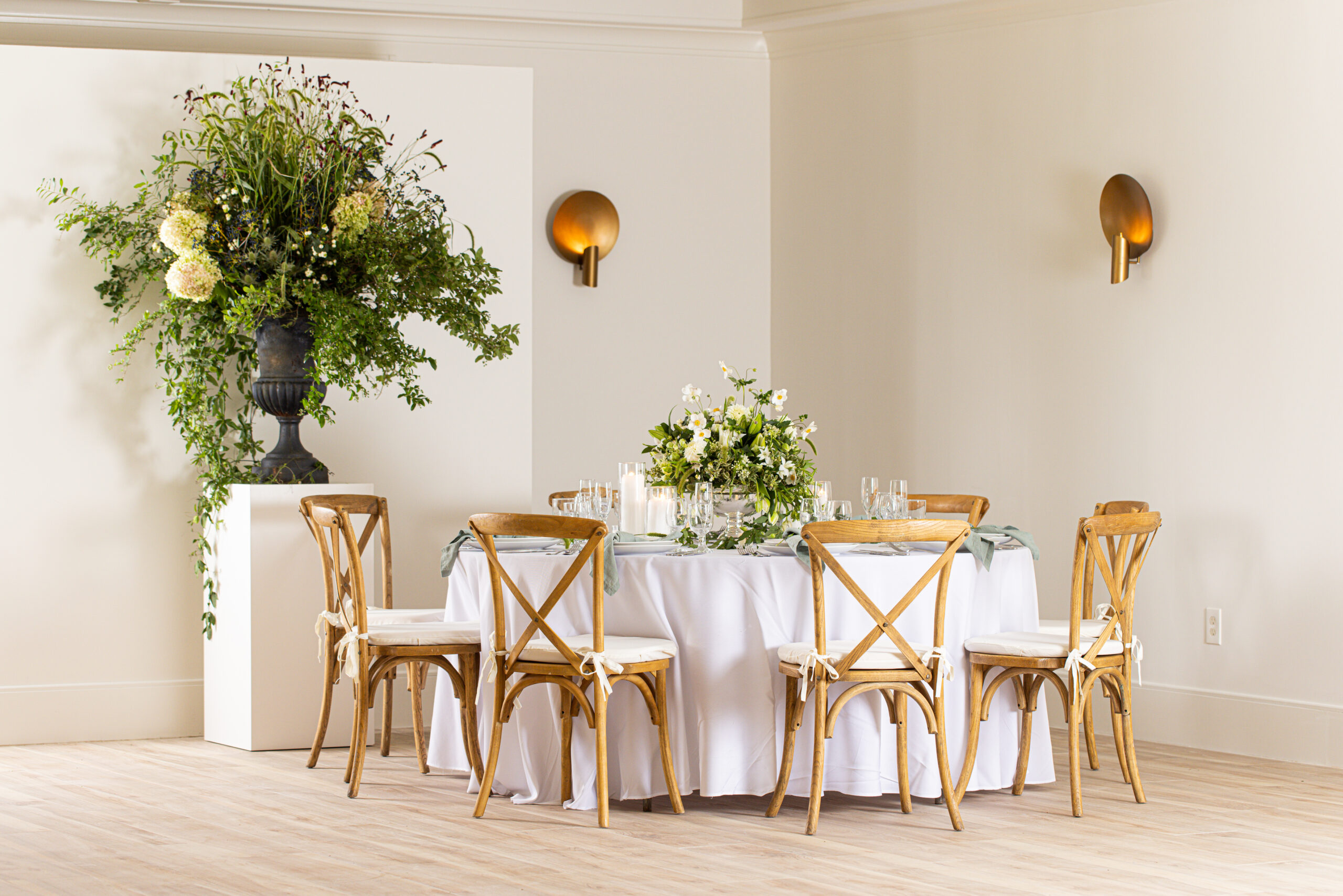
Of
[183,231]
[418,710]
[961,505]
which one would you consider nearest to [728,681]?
[418,710]

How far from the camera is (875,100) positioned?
Result: 686 centimetres

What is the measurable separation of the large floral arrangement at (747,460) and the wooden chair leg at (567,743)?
0.80 meters

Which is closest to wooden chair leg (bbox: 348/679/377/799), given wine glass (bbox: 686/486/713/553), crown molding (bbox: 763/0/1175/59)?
wine glass (bbox: 686/486/713/553)

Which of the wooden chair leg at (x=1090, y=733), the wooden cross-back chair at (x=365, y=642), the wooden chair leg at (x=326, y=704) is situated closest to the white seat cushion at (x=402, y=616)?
the wooden cross-back chair at (x=365, y=642)

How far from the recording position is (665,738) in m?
4.23

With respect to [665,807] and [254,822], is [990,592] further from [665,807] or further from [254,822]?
[254,822]

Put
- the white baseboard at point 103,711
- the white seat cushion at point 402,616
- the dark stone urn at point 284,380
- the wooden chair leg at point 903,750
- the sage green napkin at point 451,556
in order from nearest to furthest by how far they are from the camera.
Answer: the wooden chair leg at point 903,750
the sage green napkin at point 451,556
the white seat cushion at point 402,616
the dark stone urn at point 284,380
the white baseboard at point 103,711

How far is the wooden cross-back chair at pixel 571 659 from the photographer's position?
13.4ft

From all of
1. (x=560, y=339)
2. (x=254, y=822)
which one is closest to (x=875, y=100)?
(x=560, y=339)

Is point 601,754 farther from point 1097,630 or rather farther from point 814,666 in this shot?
point 1097,630

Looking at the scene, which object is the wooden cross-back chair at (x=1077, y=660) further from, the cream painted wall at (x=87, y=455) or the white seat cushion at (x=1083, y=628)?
the cream painted wall at (x=87, y=455)

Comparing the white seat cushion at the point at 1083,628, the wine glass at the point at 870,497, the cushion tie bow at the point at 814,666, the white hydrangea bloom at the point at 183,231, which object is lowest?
the cushion tie bow at the point at 814,666

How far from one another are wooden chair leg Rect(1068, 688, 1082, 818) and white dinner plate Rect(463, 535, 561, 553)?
66.8 inches

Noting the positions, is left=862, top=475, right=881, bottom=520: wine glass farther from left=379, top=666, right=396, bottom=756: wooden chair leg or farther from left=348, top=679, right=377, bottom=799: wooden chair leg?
left=379, top=666, right=396, bottom=756: wooden chair leg
